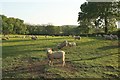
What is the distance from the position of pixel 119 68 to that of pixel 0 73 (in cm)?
839

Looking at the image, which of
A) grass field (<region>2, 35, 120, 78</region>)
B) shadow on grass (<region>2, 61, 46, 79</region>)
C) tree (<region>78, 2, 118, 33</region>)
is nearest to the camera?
shadow on grass (<region>2, 61, 46, 79</region>)

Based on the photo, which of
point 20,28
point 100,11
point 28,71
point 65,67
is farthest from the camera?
point 20,28

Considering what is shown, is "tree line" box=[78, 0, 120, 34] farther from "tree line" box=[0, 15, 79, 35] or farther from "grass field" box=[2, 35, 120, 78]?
"grass field" box=[2, 35, 120, 78]

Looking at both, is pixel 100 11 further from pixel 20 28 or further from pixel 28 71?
pixel 20 28

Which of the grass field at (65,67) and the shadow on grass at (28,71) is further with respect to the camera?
the grass field at (65,67)

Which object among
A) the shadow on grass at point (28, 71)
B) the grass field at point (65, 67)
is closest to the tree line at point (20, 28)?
the grass field at point (65, 67)

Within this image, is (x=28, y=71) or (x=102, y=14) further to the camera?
(x=102, y=14)

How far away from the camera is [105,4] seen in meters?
64.6

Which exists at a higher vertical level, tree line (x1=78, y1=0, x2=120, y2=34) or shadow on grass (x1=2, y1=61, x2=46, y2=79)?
tree line (x1=78, y1=0, x2=120, y2=34)

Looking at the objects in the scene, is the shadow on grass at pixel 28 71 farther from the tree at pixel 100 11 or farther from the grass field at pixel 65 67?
the tree at pixel 100 11

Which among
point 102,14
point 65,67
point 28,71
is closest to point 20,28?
point 102,14

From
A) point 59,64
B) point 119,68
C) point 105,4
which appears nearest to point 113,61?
point 119,68

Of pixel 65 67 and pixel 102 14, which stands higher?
pixel 102 14

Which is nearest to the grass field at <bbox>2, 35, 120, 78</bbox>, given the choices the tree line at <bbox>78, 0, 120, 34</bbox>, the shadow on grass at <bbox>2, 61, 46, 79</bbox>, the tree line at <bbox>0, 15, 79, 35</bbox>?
the shadow on grass at <bbox>2, 61, 46, 79</bbox>
